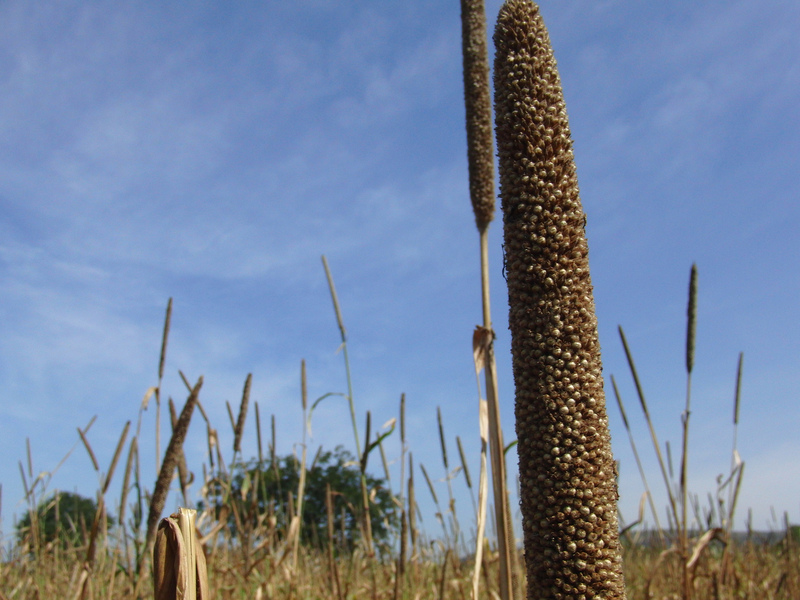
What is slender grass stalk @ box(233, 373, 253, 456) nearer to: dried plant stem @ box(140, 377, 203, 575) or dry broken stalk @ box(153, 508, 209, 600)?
dried plant stem @ box(140, 377, 203, 575)

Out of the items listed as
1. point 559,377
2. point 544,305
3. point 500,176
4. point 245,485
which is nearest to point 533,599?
point 559,377

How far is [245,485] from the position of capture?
15.1ft

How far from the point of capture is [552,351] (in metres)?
1.21

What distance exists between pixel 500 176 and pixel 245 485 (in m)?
3.88

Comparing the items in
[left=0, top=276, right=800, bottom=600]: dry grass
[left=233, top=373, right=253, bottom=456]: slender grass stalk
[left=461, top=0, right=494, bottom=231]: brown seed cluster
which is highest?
[left=461, top=0, right=494, bottom=231]: brown seed cluster

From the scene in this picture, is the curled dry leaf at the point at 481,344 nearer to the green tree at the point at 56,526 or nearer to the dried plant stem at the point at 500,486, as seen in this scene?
the dried plant stem at the point at 500,486

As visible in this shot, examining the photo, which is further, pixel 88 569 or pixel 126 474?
pixel 126 474

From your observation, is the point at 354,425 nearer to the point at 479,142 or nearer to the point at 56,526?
the point at 479,142

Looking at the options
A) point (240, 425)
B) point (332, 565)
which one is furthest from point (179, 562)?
point (240, 425)

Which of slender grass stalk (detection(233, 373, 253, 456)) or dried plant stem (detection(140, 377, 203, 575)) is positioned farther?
slender grass stalk (detection(233, 373, 253, 456))

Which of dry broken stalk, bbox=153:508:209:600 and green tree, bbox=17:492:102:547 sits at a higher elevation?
dry broken stalk, bbox=153:508:209:600

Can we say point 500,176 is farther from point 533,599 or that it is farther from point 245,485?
point 245,485

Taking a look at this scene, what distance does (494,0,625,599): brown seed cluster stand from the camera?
45.6 inches

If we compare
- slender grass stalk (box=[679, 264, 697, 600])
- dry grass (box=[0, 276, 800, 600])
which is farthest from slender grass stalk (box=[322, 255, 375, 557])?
slender grass stalk (box=[679, 264, 697, 600])
